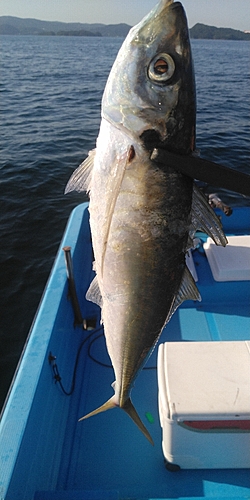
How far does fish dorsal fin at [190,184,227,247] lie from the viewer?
1.71 m

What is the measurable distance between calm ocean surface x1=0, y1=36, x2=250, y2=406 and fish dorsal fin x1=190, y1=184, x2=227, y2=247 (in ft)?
16.7

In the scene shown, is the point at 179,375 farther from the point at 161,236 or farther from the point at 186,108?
the point at 186,108

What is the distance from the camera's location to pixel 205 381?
115 inches

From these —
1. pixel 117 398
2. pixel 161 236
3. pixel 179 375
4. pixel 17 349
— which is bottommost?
pixel 17 349

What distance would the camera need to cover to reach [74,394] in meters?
4.14

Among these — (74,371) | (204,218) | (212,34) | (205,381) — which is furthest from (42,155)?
(212,34)

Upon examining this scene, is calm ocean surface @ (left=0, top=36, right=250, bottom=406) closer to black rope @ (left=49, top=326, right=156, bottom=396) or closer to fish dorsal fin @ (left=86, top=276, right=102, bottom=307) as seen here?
black rope @ (left=49, top=326, right=156, bottom=396)

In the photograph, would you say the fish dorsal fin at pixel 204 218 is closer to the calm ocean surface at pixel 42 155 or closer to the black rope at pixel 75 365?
the black rope at pixel 75 365

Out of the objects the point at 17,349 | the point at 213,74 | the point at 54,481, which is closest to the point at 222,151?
the point at 17,349

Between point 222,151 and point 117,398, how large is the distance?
1411cm

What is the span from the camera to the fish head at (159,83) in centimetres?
162

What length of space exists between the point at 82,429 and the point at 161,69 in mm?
3505

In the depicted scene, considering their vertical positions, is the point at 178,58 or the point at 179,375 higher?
the point at 178,58

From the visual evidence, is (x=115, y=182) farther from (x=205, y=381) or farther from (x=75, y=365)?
(x=75, y=365)
